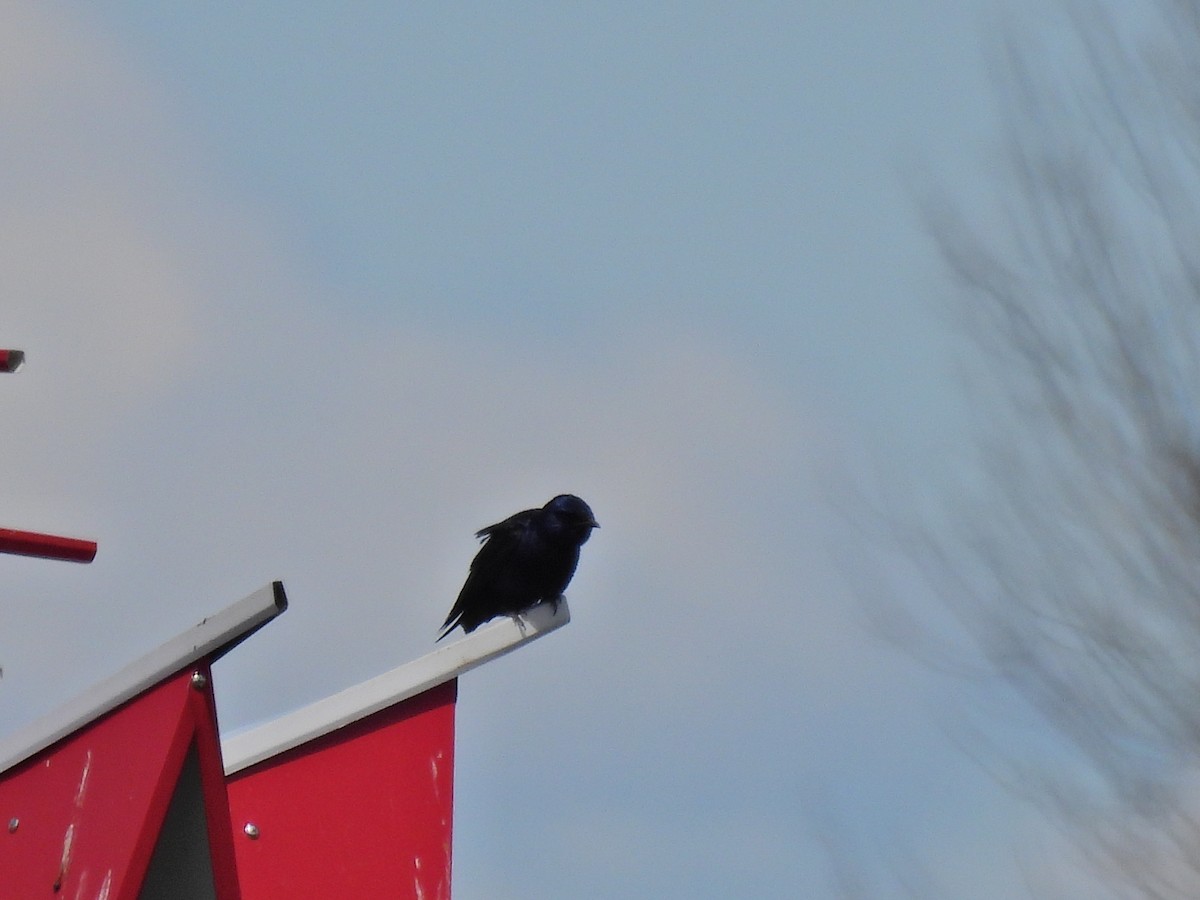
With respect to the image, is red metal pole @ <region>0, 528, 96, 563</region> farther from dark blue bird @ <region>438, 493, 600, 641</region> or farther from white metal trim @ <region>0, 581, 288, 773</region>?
dark blue bird @ <region>438, 493, 600, 641</region>

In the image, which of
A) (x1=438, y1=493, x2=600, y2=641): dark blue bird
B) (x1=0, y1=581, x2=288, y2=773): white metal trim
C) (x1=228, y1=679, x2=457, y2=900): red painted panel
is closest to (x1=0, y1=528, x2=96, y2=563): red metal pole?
(x1=0, y1=581, x2=288, y2=773): white metal trim

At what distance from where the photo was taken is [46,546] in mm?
3424

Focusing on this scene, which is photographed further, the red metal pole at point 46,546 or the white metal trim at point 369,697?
the white metal trim at point 369,697

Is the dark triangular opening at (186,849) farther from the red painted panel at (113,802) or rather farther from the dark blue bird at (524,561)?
the dark blue bird at (524,561)

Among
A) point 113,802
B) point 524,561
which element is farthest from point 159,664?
point 524,561

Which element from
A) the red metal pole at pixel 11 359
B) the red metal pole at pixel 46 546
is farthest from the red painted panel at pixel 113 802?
the red metal pole at pixel 11 359

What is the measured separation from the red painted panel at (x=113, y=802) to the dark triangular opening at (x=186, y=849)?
0.05ft

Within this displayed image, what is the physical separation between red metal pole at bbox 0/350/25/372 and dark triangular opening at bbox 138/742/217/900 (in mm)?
703

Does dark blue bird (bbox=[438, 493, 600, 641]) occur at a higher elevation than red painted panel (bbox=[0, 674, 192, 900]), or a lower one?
higher

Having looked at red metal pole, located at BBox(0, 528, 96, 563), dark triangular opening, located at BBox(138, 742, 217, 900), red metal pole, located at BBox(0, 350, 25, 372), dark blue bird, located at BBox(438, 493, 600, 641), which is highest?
dark blue bird, located at BBox(438, 493, 600, 641)

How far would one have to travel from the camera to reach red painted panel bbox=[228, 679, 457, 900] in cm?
505

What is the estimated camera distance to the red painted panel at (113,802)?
3.21 meters

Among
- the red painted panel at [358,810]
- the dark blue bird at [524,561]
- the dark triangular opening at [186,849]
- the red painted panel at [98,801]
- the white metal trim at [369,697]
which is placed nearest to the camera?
the red painted panel at [98,801]

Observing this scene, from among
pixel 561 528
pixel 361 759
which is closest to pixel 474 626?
pixel 561 528
